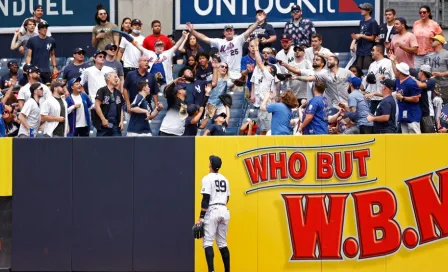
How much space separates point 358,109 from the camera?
61.3ft

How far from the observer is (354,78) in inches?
743

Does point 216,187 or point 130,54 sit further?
point 130,54

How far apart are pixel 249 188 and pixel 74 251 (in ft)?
9.74

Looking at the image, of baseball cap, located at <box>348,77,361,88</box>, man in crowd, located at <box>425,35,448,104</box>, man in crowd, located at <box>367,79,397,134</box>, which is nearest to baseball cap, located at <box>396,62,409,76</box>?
man in crowd, located at <box>367,79,397,134</box>

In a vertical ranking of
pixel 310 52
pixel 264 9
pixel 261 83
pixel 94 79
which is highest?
pixel 264 9

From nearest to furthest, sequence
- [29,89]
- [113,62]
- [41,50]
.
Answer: [29,89] → [113,62] → [41,50]

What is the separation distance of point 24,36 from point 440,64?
915 cm

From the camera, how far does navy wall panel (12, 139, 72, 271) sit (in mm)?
18141

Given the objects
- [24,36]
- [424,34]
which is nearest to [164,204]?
[424,34]

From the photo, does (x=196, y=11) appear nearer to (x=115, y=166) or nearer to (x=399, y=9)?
(x=399, y=9)

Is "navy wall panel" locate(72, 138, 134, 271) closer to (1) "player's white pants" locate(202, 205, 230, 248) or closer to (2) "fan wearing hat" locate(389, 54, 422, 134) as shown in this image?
(1) "player's white pants" locate(202, 205, 230, 248)

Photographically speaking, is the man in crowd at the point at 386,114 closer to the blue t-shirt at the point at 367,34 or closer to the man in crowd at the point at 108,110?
the blue t-shirt at the point at 367,34

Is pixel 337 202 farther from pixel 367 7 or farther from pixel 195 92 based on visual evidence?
pixel 367 7

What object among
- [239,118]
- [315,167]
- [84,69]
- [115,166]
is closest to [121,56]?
[84,69]
